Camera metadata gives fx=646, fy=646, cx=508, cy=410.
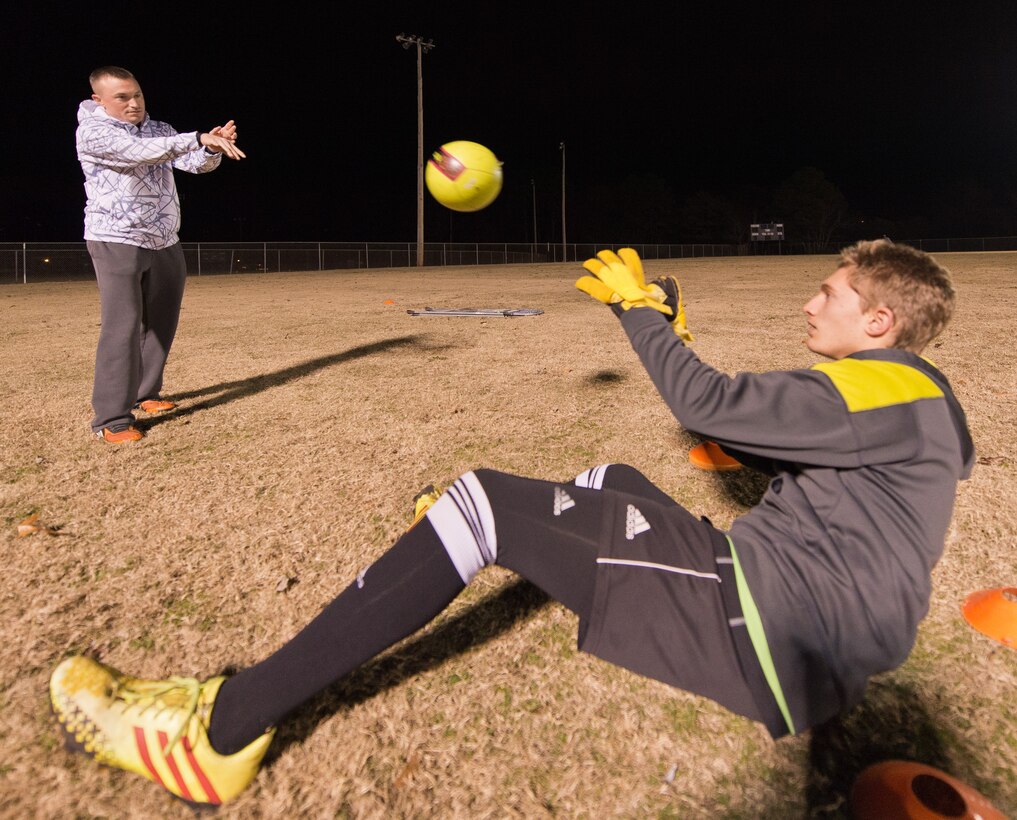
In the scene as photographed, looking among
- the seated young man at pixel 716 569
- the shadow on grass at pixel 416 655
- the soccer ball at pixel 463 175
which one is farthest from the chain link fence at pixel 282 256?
the seated young man at pixel 716 569

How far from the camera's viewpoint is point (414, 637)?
219cm

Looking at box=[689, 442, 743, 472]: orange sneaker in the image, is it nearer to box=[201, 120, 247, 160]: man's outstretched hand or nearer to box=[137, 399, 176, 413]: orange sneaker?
box=[201, 120, 247, 160]: man's outstretched hand

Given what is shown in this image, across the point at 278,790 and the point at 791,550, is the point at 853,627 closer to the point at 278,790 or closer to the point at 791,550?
the point at 791,550

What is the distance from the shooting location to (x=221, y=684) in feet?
5.51

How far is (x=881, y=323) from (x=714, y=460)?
1955mm

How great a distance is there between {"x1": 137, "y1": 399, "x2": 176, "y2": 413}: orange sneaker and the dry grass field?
0.24 meters

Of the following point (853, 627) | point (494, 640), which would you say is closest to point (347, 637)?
point (494, 640)

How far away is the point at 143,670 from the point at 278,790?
0.73 meters

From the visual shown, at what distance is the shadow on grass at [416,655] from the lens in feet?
6.01

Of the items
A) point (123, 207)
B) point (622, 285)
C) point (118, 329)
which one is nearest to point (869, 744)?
point (622, 285)

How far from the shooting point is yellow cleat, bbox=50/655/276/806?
1.57 metres

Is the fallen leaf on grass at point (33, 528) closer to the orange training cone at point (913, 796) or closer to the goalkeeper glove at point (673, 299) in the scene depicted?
the goalkeeper glove at point (673, 299)

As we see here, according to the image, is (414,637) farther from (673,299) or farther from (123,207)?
(123,207)

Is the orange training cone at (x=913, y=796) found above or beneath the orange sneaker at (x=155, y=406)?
beneath
